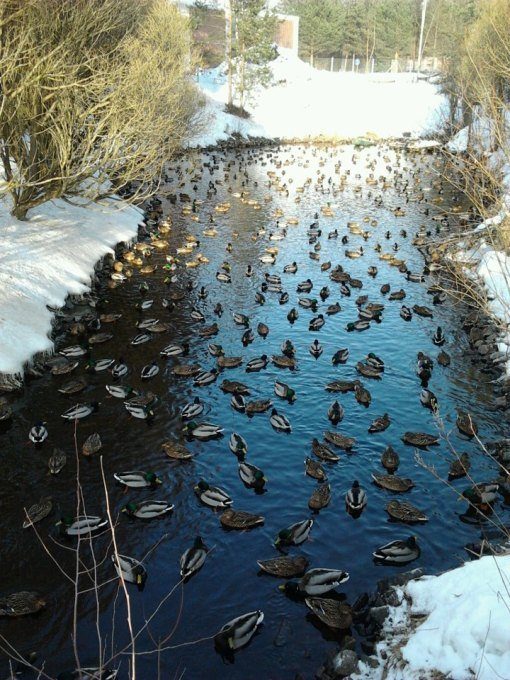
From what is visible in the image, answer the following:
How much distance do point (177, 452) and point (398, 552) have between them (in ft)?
21.3

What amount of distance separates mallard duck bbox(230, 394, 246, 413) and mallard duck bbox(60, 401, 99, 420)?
4.27m

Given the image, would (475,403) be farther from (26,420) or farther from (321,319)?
(26,420)

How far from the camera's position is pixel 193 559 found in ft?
40.7

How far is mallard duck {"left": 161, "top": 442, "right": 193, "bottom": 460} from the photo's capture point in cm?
1600

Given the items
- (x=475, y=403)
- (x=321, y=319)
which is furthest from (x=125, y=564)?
(x=321, y=319)

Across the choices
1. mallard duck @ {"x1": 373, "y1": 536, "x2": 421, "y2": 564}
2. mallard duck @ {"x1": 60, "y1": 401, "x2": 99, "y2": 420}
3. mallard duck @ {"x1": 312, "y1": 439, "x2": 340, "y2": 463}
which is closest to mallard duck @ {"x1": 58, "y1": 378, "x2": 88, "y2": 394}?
mallard duck @ {"x1": 60, "y1": 401, "x2": 99, "y2": 420}

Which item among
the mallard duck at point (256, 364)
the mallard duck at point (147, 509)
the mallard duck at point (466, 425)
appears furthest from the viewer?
the mallard duck at point (256, 364)

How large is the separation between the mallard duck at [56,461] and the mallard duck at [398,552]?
8.37 metres

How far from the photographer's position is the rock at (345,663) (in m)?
9.80

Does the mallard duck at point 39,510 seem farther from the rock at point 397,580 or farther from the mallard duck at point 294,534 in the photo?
the rock at point 397,580

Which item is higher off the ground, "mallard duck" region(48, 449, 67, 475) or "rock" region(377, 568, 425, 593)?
"rock" region(377, 568, 425, 593)

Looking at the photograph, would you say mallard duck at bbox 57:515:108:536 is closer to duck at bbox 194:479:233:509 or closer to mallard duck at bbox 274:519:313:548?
duck at bbox 194:479:233:509

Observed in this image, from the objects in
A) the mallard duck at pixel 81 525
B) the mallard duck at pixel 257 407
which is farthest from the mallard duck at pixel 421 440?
the mallard duck at pixel 81 525

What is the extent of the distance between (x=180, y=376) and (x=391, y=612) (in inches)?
449
